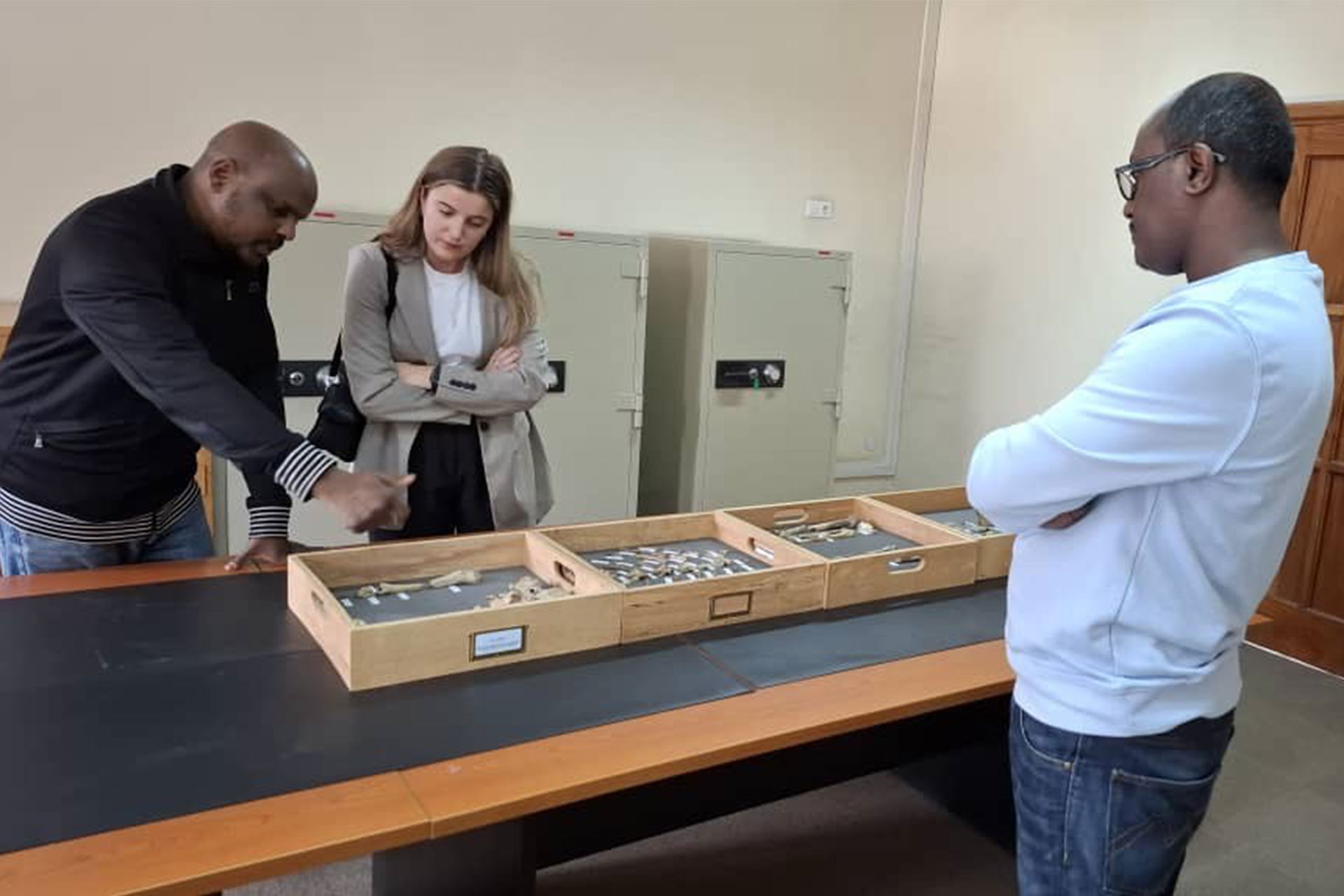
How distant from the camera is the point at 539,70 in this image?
163 inches

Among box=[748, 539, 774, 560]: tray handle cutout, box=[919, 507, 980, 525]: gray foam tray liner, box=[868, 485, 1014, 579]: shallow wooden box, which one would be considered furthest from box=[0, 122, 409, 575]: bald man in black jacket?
box=[919, 507, 980, 525]: gray foam tray liner

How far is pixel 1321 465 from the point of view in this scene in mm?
3639

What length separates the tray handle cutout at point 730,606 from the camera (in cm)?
169

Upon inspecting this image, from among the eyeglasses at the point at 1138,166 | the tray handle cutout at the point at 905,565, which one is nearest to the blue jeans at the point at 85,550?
the tray handle cutout at the point at 905,565

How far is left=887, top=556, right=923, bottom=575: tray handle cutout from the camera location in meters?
1.91

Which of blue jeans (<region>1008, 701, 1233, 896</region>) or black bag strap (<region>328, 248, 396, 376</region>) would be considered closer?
blue jeans (<region>1008, 701, 1233, 896</region>)

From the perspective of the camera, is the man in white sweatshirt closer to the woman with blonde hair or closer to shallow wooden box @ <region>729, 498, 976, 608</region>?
shallow wooden box @ <region>729, 498, 976, 608</region>

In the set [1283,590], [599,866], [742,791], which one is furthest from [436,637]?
[1283,590]

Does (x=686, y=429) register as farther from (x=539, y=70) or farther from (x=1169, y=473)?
(x=1169, y=473)

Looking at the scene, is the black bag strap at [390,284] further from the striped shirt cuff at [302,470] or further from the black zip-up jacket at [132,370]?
the striped shirt cuff at [302,470]

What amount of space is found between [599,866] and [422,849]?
2.74 ft

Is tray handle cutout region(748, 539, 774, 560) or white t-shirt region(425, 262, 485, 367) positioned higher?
white t-shirt region(425, 262, 485, 367)

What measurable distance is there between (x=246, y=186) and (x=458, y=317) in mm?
630

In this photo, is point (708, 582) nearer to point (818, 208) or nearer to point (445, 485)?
point (445, 485)
